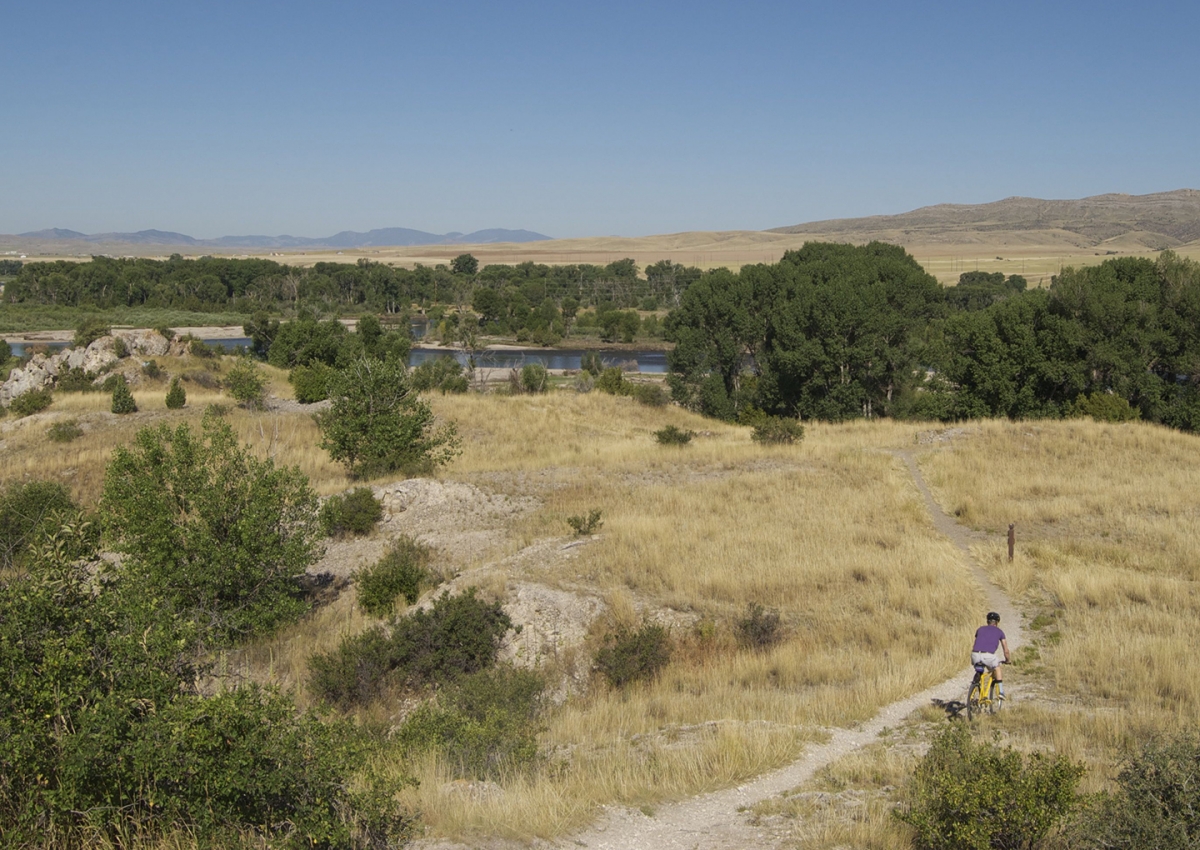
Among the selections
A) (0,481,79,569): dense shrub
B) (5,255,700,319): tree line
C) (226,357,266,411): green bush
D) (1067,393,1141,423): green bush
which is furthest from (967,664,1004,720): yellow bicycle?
(5,255,700,319): tree line

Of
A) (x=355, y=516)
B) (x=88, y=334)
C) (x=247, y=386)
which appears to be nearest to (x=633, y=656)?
(x=355, y=516)

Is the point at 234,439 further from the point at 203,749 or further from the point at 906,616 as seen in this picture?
the point at 906,616

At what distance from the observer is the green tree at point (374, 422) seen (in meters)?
23.0

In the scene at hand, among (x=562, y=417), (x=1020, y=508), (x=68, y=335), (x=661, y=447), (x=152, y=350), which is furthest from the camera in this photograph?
(x=68, y=335)

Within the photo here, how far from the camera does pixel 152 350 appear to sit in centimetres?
4775

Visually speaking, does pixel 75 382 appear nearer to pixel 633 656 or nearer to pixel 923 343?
pixel 633 656

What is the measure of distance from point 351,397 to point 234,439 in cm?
1053

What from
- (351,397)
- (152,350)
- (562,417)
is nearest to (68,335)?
(152,350)

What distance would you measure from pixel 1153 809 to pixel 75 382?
4634 cm

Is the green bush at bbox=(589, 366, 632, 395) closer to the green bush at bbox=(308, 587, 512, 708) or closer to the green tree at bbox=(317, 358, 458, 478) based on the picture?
the green tree at bbox=(317, 358, 458, 478)

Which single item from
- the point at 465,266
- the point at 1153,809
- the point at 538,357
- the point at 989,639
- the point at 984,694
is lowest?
the point at 538,357

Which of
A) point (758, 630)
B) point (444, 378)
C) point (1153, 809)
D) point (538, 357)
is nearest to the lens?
point (1153, 809)

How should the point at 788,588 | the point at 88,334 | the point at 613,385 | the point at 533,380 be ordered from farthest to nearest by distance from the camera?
1. the point at 533,380
2. the point at 613,385
3. the point at 88,334
4. the point at 788,588

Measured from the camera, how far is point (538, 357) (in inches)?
3521
